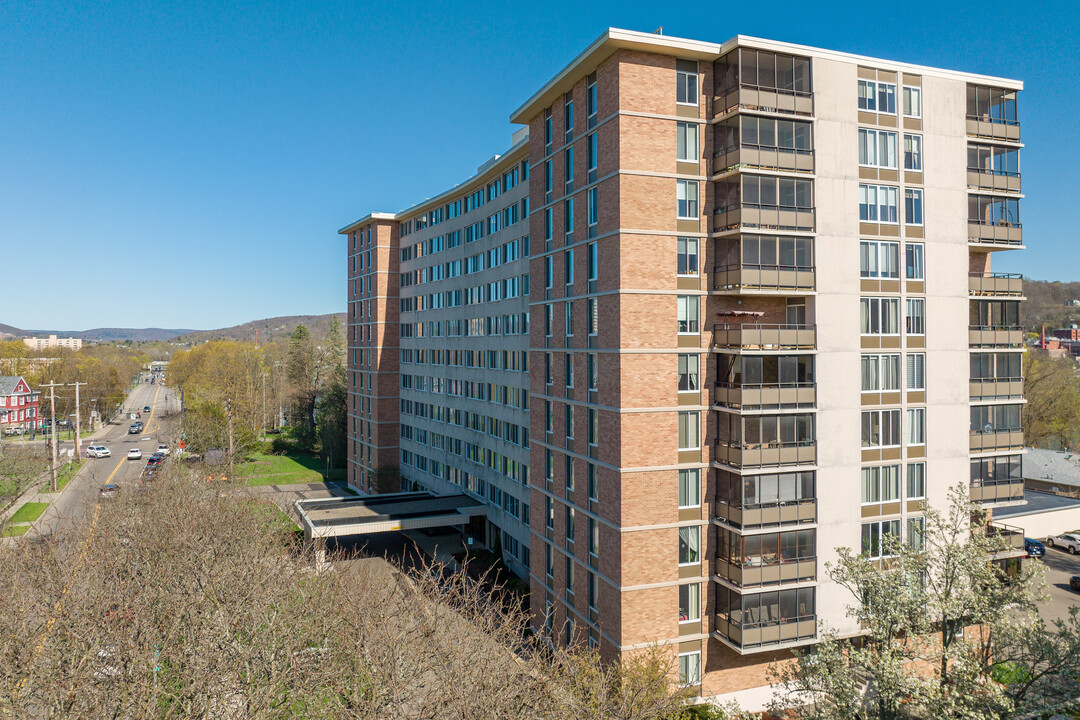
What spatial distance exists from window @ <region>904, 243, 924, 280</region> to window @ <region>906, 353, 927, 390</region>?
3.17 m

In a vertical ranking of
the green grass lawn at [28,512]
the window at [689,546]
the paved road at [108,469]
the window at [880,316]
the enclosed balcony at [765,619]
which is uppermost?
the window at [880,316]

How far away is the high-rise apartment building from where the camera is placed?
22.5m

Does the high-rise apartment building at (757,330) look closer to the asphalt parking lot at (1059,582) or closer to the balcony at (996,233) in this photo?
the balcony at (996,233)

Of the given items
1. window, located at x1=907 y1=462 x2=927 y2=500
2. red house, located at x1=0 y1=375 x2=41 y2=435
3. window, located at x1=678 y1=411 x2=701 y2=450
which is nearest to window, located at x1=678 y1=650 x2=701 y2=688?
window, located at x1=678 y1=411 x2=701 y2=450

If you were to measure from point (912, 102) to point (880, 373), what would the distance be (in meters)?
11.0

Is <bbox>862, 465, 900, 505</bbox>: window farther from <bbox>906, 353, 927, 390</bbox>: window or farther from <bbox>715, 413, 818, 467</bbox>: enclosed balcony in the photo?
<bbox>906, 353, 927, 390</bbox>: window

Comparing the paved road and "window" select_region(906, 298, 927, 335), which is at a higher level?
"window" select_region(906, 298, 927, 335)

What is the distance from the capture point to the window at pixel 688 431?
2306 cm

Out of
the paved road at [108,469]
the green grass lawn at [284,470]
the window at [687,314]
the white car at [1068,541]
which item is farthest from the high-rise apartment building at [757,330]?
the green grass lawn at [284,470]

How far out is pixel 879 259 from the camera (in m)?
24.4

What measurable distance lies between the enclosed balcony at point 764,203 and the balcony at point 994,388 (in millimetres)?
10367

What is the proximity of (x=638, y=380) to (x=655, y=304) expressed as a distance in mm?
2873

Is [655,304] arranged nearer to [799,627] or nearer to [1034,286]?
[799,627]

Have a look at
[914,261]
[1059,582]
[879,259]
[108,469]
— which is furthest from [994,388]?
[108,469]
